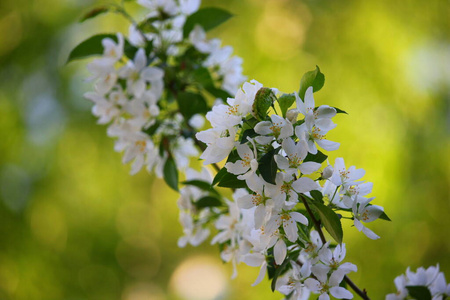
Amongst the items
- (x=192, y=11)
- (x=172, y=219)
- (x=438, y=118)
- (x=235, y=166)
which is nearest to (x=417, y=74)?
(x=438, y=118)

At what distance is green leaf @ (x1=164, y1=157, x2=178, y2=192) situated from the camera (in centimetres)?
91

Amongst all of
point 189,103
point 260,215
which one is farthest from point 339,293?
point 189,103

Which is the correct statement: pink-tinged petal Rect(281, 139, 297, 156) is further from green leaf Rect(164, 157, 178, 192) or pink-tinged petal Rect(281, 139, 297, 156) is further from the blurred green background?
the blurred green background

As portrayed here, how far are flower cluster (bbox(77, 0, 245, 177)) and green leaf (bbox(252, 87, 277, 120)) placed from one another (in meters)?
0.35

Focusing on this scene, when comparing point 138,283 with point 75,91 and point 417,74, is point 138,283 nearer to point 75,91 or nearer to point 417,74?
point 75,91

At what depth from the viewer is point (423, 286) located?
26.6 inches

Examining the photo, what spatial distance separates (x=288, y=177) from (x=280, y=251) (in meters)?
0.11

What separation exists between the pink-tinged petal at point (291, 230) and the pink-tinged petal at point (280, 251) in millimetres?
38

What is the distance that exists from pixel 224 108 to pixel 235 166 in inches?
3.2

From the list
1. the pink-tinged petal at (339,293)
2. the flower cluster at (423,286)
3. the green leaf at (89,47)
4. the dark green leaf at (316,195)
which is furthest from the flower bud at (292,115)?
the green leaf at (89,47)

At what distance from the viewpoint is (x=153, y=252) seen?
3139mm

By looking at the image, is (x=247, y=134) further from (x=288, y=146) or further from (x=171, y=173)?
(x=171, y=173)

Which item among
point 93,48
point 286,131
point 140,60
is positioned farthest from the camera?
point 93,48

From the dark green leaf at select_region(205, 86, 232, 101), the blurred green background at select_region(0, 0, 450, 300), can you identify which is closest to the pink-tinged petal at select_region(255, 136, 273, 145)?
the dark green leaf at select_region(205, 86, 232, 101)
